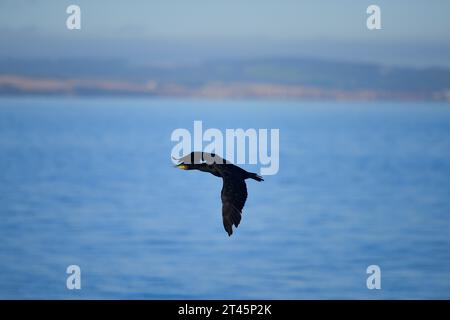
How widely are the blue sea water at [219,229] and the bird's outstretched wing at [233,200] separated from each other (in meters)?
12.1

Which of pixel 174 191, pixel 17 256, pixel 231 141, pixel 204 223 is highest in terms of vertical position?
pixel 174 191

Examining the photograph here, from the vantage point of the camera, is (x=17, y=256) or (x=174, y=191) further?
(x=174, y=191)

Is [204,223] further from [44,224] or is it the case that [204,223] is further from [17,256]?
[17,256]

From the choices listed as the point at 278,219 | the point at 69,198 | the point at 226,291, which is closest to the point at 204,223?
the point at 278,219

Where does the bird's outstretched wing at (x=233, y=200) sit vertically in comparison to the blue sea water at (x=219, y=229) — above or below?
below

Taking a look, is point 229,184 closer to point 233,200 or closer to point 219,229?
point 233,200

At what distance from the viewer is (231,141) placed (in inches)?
624

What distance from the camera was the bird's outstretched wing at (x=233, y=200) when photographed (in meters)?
15.9

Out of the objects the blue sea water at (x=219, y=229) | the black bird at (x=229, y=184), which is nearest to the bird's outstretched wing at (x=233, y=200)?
the black bird at (x=229, y=184)

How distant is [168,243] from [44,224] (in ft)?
16.9

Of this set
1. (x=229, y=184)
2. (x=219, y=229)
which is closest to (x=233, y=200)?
(x=229, y=184)

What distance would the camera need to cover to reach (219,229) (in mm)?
43750

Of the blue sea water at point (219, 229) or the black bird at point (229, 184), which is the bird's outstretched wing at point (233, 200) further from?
the blue sea water at point (219, 229)

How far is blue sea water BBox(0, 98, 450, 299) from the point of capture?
3125 cm
